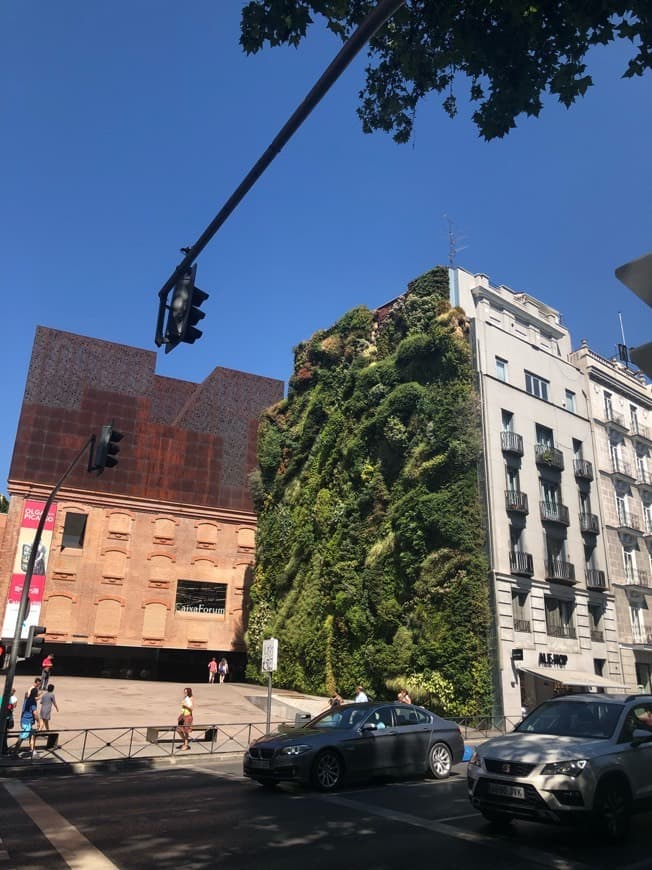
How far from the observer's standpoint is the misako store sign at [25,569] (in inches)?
1547

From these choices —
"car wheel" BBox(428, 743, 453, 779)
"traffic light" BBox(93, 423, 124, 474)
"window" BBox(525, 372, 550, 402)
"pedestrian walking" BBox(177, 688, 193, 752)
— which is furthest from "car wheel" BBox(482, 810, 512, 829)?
"window" BBox(525, 372, 550, 402)

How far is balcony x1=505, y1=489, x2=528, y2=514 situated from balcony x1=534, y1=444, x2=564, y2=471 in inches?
119

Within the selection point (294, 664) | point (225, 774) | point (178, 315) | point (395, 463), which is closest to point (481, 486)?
point (395, 463)

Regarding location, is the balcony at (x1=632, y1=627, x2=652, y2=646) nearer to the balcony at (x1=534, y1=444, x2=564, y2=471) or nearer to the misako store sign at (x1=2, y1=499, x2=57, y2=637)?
the balcony at (x1=534, y1=444, x2=564, y2=471)

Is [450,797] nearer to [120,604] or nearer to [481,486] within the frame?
[481,486]

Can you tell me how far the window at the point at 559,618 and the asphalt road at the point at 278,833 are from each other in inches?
866

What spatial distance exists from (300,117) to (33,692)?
18345 millimetres

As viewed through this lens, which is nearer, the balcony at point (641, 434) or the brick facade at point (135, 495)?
the balcony at point (641, 434)

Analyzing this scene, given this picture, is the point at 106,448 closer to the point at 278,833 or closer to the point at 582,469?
the point at 278,833

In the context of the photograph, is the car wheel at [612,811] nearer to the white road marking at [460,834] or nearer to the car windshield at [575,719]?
the car windshield at [575,719]

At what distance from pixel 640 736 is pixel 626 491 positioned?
34226 millimetres

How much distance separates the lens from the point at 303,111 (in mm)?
5492

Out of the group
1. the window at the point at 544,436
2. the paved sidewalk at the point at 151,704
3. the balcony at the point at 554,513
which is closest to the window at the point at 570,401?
the window at the point at 544,436

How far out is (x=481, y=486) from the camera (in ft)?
98.7
